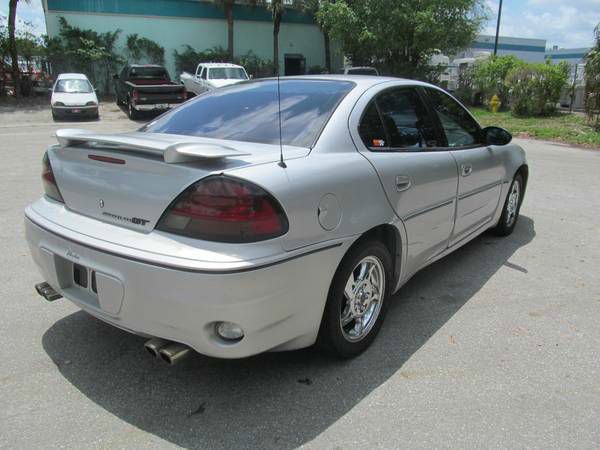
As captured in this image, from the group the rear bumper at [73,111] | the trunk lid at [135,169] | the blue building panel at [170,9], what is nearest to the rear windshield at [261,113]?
the trunk lid at [135,169]

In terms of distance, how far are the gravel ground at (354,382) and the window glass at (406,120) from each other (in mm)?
1202

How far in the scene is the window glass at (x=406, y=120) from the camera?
11.2 feet

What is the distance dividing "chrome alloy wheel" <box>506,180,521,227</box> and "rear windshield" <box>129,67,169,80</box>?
18.7m

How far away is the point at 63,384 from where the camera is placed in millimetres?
2781

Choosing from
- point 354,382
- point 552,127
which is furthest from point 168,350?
point 552,127

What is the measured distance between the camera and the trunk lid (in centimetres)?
241

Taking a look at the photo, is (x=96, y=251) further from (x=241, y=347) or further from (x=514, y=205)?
(x=514, y=205)

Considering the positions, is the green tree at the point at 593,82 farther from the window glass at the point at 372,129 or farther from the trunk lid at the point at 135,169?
the trunk lid at the point at 135,169

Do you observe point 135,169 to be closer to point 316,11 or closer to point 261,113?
point 261,113

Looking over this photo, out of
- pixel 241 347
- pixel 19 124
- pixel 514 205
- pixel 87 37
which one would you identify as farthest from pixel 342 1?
pixel 241 347

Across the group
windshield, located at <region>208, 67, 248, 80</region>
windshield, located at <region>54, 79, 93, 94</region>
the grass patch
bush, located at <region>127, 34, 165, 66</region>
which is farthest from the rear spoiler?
bush, located at <region>127, 34, 165, 66</region>

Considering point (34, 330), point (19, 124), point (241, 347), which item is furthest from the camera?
point (19, 124)

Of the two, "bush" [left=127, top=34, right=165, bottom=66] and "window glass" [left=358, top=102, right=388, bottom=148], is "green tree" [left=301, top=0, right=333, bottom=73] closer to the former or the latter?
"bush" [left=127, top=34, right=165, bottom=66]

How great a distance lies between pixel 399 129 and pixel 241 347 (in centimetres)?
190
